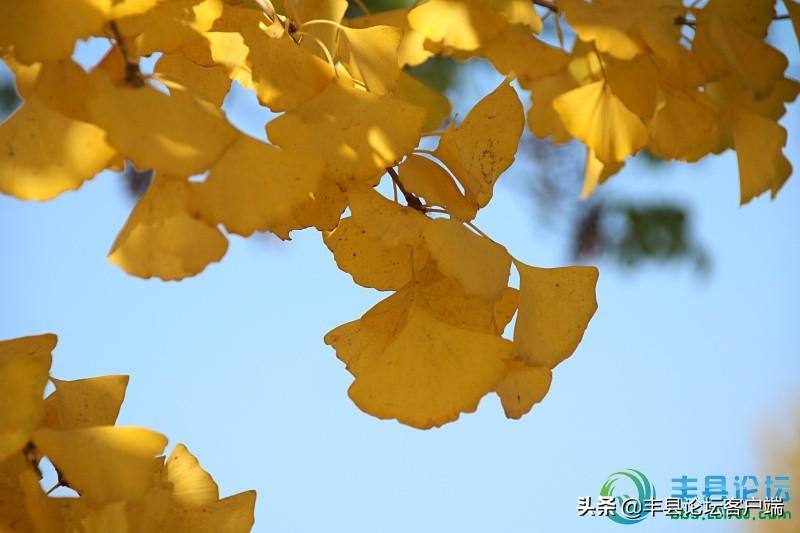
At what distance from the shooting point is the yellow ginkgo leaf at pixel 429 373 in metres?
0.33

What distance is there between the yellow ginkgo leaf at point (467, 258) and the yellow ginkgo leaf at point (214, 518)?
5.3 inches

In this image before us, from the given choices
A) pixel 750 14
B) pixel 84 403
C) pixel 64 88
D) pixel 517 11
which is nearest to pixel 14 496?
pixel 84 403

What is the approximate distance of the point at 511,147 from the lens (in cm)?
40

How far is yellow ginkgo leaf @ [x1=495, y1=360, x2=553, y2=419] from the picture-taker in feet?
1.17

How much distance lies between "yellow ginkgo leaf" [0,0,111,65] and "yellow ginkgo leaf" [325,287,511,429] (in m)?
0.15

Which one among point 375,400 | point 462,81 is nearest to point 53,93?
point 375,400

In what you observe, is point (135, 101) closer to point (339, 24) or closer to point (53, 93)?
point (53, 93)

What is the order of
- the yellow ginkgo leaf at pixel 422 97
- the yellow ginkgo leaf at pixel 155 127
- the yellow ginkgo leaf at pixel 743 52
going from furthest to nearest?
the yellow ginkgo leaf at pixel 422 97 < the yellow ginkgo leaf at pixel 743 52 < the yellow ginkgo leaf at pixel 155 127

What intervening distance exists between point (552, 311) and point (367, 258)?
75mm

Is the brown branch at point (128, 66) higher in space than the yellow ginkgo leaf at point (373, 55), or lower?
higher

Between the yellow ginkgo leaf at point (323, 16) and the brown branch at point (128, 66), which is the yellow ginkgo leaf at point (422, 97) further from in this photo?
the brown branch at point (128, 66)

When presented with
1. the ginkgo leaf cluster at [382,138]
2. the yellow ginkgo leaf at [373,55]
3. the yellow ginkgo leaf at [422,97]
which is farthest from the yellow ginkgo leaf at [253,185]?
the yellow ginkgo leaf at [422,97]

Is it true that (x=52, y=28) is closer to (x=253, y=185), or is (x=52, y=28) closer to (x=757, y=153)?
(x=253, y=185)

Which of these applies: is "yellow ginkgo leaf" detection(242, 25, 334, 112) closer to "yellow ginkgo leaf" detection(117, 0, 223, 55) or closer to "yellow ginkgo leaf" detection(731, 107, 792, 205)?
"yellow ginkgo leaf" detection(117, 0, 223, 55)
